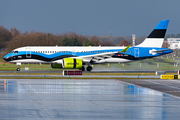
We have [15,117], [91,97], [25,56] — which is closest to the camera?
[15,117]

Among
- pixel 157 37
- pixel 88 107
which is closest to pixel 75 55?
pixel 157 37

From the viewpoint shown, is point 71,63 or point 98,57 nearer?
point 71,63

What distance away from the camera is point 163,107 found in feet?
53.2

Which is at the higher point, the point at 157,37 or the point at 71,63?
the point at 157,37

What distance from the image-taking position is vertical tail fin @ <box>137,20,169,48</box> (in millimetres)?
52094

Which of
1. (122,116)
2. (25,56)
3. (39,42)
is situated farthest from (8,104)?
(39,42)

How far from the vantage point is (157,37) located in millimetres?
52562

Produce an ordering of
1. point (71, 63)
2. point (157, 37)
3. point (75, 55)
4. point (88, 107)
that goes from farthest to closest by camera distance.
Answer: point (157, 37), point (75, 55), point (71, 63), point (88, 107)

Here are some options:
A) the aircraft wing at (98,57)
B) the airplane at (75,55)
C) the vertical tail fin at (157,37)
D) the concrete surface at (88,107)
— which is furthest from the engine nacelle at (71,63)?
the concrete surface at (88,107)

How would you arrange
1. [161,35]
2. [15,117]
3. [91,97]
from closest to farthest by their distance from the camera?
[15,117], [91,97], [161,35]

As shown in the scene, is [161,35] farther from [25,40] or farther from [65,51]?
[25,40]

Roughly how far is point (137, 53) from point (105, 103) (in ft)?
112

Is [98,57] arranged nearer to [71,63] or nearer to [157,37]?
[71,63]

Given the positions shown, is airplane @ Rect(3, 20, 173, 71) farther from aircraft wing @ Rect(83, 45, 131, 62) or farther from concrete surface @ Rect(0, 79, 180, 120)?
concrete surface @ Rect(0, 79, 180, 120)
